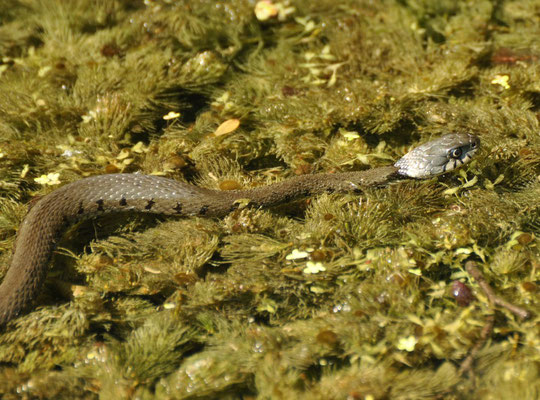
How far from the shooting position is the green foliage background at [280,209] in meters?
2.68

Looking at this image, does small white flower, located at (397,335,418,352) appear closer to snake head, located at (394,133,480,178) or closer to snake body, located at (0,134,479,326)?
snake body, located at (0,134,479,326)

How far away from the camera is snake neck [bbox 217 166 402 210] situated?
3.55m

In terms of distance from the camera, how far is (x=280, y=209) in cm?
369

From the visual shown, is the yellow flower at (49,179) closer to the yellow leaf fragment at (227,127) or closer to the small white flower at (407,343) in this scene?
the yellow leaf fragment at (227,127)

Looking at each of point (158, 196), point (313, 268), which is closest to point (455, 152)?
point (313, 268)

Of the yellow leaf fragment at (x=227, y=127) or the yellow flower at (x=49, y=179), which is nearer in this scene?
the yellow flower at (x=49, y=179)

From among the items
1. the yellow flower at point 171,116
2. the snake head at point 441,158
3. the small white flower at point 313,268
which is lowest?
the small white flower at point 313,268

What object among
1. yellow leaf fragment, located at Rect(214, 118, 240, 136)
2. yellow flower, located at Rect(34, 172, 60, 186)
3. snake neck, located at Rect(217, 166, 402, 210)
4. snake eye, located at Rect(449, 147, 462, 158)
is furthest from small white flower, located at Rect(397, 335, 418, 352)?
yellow flower, located at Rect(34, 172, 60, 186)

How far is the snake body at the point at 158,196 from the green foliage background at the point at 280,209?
0.37 ft

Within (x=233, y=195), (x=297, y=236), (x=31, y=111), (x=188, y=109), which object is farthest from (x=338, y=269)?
(x=31, y=111)

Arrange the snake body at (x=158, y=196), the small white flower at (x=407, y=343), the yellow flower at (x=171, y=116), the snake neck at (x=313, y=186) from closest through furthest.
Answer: the small white flower at (x=407, y=343) < the snake body at (x=158, y=196) < the snake neck at (x=313, y=186) < the yellow flower at (x=171, y=116)

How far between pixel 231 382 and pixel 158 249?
1141 millimetres

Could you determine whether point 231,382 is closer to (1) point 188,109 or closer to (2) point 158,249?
(2) point 158,249

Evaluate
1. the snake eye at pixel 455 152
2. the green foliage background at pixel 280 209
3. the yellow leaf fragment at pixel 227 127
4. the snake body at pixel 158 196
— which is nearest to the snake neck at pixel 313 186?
the snake body at pixel 158 196
